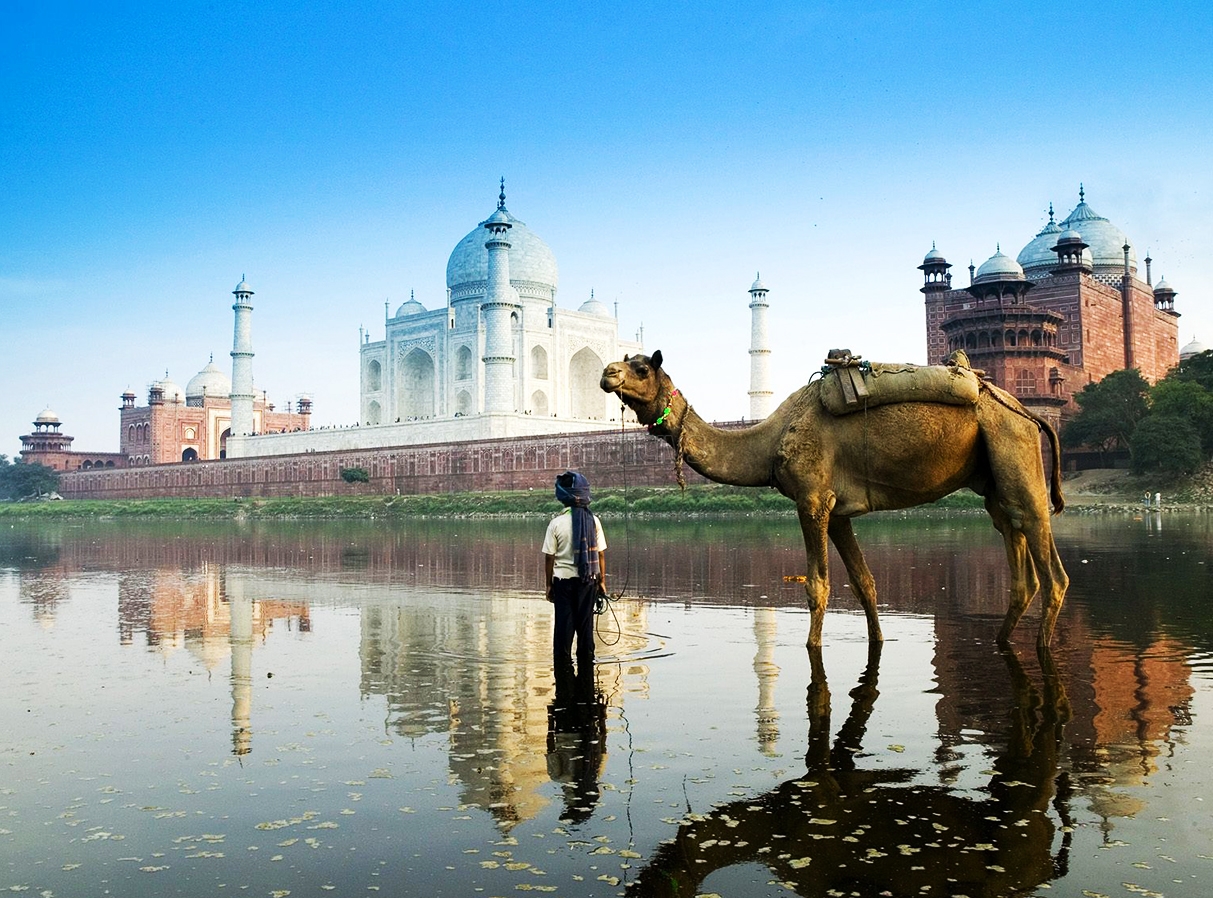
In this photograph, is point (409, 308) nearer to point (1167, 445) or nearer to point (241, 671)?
point (1167, 445)

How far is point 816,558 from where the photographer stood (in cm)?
737

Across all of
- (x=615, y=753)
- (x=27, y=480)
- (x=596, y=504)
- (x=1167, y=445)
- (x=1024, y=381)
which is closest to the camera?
(x=615, y=753)

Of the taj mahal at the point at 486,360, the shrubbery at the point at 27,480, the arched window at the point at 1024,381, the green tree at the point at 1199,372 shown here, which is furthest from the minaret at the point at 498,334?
the shrubbery at the point at 27,480

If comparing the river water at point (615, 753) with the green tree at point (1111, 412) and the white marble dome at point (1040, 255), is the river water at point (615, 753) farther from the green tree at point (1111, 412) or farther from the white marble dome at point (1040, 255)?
the white marble dome at point (1040, 255)

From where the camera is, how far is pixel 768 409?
67062 millimetres

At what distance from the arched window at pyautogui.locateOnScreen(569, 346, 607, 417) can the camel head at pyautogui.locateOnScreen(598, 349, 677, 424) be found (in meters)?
66.0

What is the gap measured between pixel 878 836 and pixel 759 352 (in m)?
64.3

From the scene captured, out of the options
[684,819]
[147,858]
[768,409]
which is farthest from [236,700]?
[768,409]

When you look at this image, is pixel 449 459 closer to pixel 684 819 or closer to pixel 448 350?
pixel 448 350

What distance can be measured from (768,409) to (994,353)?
18.6 metres

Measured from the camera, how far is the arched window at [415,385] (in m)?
74.6

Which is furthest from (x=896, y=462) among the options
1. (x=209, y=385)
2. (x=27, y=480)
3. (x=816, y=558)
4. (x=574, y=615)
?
(x=209, y=385)

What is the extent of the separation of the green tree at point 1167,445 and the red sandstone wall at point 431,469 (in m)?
14.9

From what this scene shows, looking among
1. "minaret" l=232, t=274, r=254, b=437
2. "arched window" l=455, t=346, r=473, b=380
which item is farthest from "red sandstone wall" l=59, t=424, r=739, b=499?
"arched window" l=455, t=346, r=473, b=380
